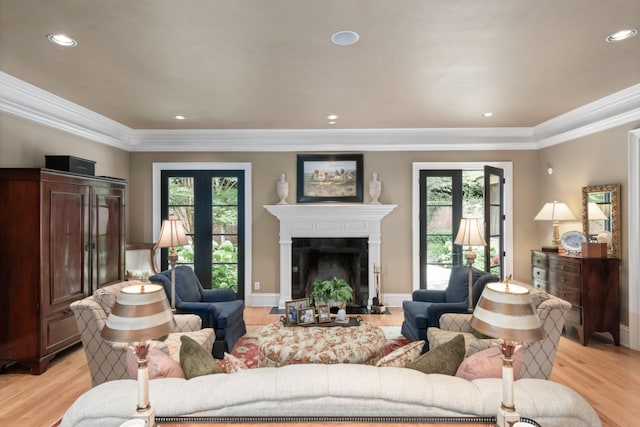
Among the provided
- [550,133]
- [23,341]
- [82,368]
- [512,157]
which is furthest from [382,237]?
[23,341]

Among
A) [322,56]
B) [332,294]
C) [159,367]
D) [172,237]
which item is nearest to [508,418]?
[159,367]

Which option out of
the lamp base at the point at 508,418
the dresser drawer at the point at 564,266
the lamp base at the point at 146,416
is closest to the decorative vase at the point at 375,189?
the dresser drawer at the point at 564,266

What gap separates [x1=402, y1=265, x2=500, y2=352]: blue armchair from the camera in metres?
3.41

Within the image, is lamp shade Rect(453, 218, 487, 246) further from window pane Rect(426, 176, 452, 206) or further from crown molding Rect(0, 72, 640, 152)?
crown molding Rect(0, 72, 640, 152)

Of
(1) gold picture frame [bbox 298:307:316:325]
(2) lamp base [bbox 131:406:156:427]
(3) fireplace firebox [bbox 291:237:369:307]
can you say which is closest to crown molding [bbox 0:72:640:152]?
(3) fireplace firebox [bbox 291:237:369:307]

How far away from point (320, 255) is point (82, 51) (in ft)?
12.7

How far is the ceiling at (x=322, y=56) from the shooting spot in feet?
7.22

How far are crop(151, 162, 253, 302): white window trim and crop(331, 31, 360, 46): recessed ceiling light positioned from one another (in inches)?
130

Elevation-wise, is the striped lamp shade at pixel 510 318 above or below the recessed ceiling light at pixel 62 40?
below

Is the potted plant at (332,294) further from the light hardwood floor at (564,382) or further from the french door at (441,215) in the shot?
the light hardwood floor at (564,382)

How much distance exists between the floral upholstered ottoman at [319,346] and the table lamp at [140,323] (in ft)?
5.45

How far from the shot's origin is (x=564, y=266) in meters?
4.24

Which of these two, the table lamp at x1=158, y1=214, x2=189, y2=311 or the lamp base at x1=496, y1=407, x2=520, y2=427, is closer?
the lamp base at x1=496, y1=407, x2=520, y2=427

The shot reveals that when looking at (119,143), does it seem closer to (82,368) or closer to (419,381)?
(82,368)
